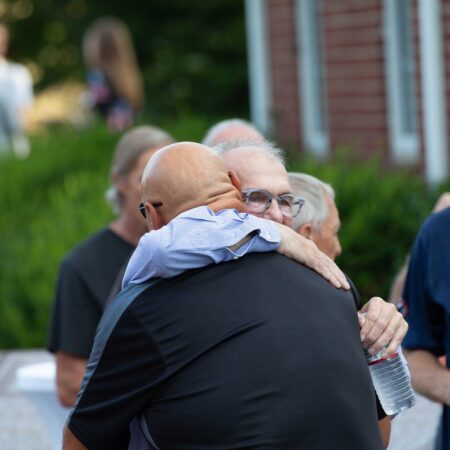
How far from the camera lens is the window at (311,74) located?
11.8 metres

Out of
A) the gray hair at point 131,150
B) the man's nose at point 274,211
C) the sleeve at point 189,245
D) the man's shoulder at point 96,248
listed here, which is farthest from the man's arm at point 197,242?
the gray hair at point 131,150

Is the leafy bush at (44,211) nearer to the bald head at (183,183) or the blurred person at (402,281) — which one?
the blurred person at (402,281)

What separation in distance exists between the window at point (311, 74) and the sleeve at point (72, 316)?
715 centimetres

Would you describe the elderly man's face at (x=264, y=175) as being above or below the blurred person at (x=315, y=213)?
above

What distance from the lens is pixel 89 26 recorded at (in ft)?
65.6

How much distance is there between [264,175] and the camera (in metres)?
3.33

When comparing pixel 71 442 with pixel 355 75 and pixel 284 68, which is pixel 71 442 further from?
pixel 284 68

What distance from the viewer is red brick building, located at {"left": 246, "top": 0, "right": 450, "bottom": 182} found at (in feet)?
29.5

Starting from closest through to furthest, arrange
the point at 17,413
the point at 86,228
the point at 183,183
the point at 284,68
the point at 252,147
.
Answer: the point at 183,183
the point at 252,147
the point at 17,413
the point at 86,228
the point at 284,68

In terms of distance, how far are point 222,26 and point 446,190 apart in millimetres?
11284

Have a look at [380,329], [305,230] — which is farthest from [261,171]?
[380,329]

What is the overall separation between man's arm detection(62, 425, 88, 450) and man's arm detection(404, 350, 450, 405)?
4.09 ft

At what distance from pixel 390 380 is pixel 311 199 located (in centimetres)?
103

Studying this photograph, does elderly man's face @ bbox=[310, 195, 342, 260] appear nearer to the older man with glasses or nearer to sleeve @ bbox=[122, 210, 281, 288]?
the older man with glasses
